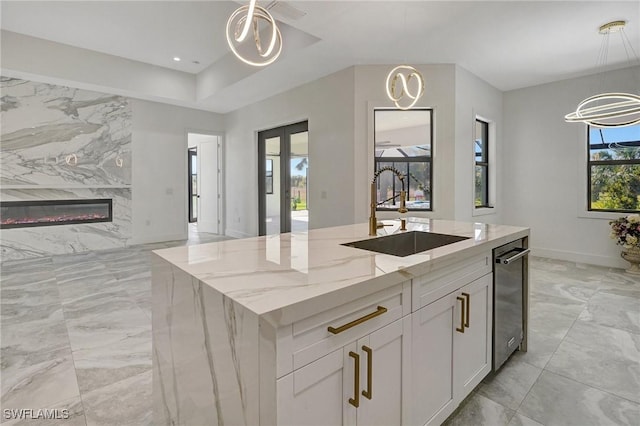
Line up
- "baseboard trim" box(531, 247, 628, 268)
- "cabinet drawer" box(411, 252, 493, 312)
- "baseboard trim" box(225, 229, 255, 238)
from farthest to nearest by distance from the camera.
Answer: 1. "baseboard trim" box(225, 229, 255, 238)
2. "baseboard trim" box(531, 247, 628, 268)
3. "cabinet drawer" box(411, 252, 493, 312)

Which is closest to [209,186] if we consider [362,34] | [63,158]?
[63,158]

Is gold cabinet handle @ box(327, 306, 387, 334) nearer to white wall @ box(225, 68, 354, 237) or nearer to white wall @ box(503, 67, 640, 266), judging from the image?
white wall @ box(225, 68, 354, 237)

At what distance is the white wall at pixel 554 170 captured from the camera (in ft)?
15.5

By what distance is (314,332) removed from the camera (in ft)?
3.01

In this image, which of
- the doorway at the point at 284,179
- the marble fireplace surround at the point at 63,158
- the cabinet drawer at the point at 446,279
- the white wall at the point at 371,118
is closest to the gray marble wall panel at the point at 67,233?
the marble fireplace surround at the point at 63,158

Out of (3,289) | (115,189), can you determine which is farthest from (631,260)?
(115,189)

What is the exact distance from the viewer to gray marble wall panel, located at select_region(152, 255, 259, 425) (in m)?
0.90

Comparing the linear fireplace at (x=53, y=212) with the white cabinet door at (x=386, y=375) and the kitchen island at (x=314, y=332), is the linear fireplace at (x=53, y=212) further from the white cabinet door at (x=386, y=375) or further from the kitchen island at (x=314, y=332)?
the white cabinet door at (x=386, y=375)

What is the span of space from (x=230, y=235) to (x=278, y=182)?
2074mm

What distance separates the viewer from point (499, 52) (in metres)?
4.00

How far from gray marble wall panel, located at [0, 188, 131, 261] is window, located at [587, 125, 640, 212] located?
306 inches

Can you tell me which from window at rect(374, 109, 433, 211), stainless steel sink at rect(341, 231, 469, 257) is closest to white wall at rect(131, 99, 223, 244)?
window at rect(374, 109, 433, 211)

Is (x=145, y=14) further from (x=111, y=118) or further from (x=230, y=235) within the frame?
(x=230, y=235)

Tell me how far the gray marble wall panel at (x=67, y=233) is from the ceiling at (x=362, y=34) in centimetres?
233
